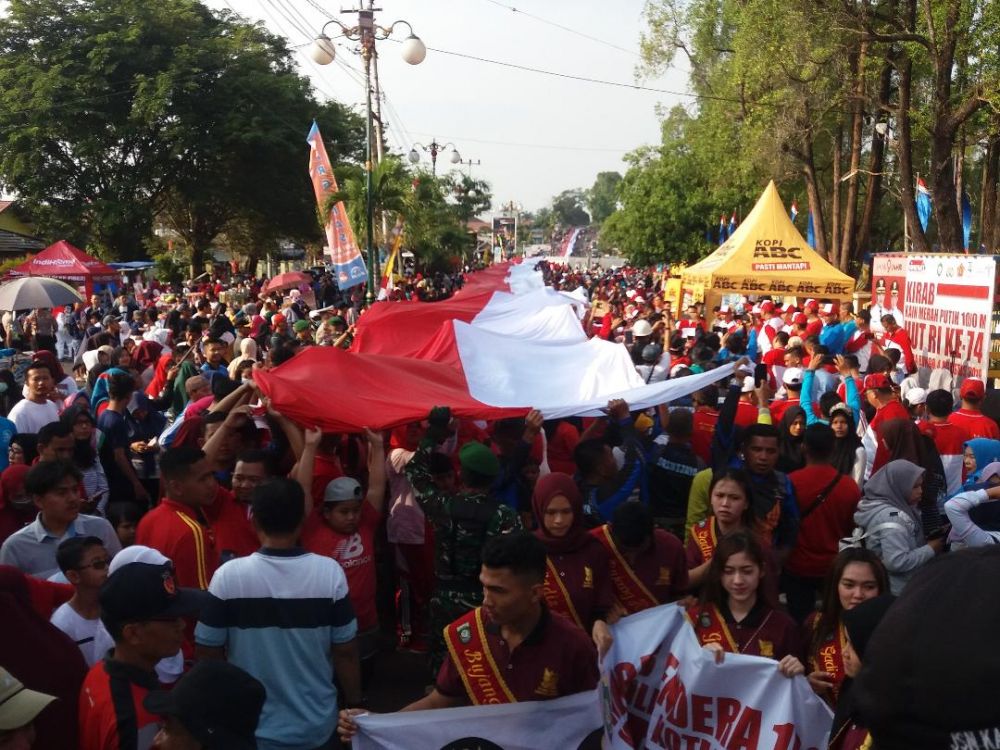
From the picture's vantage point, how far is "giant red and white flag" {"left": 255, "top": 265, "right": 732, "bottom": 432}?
5.89 m

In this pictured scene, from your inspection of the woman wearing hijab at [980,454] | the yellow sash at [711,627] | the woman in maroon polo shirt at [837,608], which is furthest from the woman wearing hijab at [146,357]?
the woman in maroon polo shirt at [837,608]

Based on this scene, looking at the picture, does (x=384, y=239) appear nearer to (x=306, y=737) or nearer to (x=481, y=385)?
(x=481, y=385)

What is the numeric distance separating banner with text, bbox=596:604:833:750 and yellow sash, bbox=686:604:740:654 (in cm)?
6

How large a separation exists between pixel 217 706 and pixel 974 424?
6.72 m

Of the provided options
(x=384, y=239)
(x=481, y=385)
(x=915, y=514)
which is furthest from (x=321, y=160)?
(x=915, y=514)

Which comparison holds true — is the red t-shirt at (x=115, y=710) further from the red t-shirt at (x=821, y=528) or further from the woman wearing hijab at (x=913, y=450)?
the woman wearing hijab at (x=913, y=450)

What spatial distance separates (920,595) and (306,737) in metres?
2.91

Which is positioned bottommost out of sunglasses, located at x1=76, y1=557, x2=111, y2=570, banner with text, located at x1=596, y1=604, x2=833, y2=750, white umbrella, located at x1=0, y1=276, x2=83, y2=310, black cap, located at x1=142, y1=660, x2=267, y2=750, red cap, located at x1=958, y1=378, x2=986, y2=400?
banner with text, located at x1=596, y1=604, x2=833, y2=750

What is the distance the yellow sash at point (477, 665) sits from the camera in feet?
11.4

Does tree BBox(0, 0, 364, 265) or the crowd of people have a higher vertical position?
tree BBox(0, 0, 364, 265)

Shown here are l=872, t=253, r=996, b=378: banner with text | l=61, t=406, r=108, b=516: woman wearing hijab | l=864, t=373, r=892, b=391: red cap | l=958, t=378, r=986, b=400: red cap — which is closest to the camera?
l=61, t=406, r=108, b=516: woman wearing hijab

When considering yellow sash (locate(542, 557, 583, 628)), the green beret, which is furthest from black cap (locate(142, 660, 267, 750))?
the green beret

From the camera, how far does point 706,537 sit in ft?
16.2

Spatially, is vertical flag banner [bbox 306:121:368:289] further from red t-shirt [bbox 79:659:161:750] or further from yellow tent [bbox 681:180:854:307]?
red t-shirt [bbox 79:659:161:750]
